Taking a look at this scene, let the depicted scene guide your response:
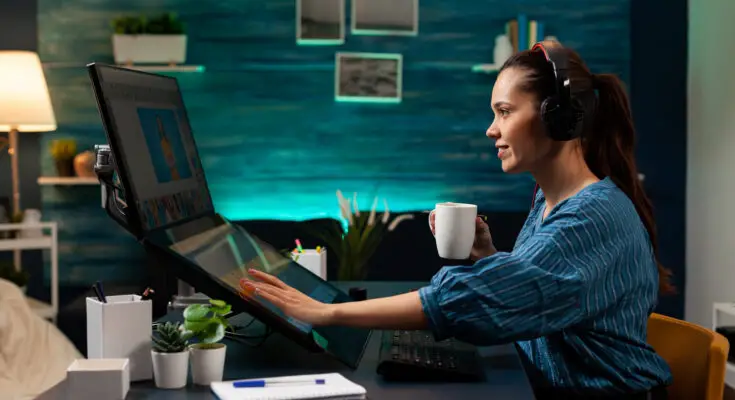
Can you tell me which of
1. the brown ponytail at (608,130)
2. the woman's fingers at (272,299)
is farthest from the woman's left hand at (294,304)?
the brown ponytail at (608,130)

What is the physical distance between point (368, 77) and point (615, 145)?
386cm

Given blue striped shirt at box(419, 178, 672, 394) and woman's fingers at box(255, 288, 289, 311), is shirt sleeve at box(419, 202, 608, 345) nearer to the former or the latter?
blue striped shirt at box(419, 178, 672, 394)

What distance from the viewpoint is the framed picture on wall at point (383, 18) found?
517 centimetres

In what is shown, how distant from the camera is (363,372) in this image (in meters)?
1.19

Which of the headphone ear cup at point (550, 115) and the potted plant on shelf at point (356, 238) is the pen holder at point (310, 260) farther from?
the potted plant on shelf at point (356, 238)

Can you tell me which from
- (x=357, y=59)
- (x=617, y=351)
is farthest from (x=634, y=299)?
(x=357, y=59)

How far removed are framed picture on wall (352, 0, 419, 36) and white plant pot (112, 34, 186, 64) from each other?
1.09m

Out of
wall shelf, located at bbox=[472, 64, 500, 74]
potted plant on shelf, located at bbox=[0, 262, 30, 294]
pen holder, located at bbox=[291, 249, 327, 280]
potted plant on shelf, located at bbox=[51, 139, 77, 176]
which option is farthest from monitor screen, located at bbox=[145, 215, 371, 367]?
potted plant on shelf, located at bbox=[51, 139, 77, 176]

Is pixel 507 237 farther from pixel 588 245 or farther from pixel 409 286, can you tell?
pixel 588 245

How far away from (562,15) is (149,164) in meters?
4.35

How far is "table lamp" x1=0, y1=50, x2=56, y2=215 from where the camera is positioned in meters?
4.65

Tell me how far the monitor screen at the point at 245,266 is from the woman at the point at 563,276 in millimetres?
33

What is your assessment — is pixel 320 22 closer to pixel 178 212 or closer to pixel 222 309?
pixel 178 212

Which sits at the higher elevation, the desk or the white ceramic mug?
the white ceramic mug
